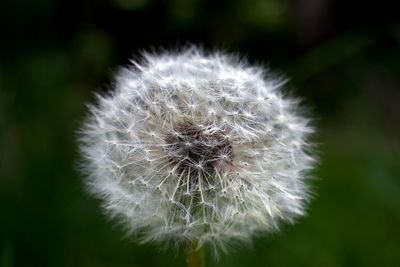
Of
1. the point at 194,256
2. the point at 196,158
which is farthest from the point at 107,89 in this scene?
the point at 194,256

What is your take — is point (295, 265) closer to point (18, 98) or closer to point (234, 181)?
point (234, 181)

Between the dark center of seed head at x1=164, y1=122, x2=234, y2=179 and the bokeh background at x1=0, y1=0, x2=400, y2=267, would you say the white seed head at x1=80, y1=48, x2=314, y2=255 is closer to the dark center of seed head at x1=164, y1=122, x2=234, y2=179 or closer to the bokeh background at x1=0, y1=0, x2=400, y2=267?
the dark center of seed head at x1=164, y1=122, x2=234, y2=179

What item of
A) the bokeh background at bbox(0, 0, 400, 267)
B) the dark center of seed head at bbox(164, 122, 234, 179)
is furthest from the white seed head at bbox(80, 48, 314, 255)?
the bokeh background at bbox(0, 0, 400, 267)

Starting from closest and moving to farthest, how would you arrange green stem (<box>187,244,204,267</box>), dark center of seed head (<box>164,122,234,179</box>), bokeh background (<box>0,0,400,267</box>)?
green stem (<box>187,244,204,267</box>), dark center of seed head (<box>164,122,234,179</box>), bokeh background (<box>0,0,400,267</box>)

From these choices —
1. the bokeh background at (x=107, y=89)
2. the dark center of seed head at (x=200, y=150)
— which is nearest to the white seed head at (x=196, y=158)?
the dark center of seed head at (x=200, y=150)

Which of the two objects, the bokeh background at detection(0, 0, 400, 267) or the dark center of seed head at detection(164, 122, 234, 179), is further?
the bokeh background at detection(0, 0, 400, 267)

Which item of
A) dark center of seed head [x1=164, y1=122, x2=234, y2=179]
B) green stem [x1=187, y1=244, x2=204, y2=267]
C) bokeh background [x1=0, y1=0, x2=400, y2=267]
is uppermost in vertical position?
bokeh background [x1=0, y1=0, x2=400, y2=267]

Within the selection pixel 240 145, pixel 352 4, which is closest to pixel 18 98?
pixel 240 145
